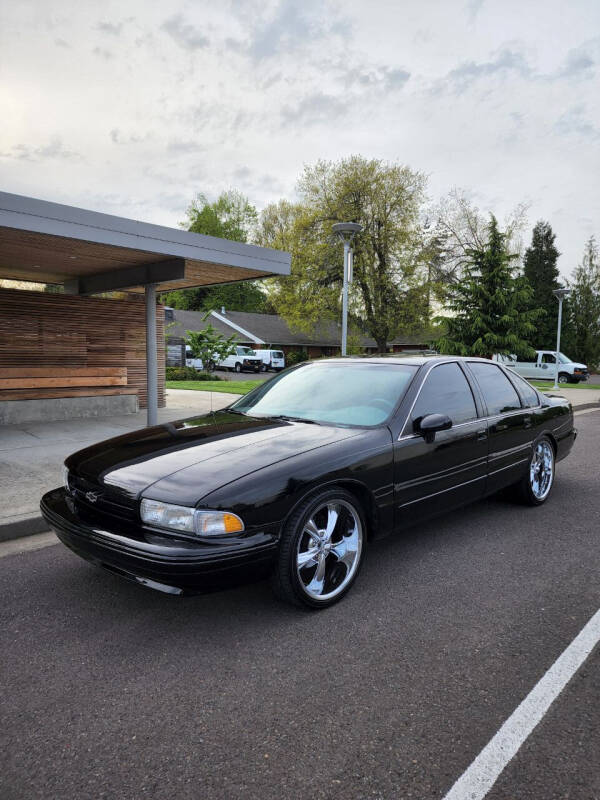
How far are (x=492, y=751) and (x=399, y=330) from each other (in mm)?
31949

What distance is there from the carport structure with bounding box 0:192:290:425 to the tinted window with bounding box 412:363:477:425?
516cm

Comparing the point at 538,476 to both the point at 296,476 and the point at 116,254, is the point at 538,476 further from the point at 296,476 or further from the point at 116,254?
the point at 116,254

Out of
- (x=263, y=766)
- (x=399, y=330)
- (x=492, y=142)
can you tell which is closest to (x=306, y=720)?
(x=263, y=766)

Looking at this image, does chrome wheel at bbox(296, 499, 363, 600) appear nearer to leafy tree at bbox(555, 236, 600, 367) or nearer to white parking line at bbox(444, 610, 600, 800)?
white parking line at bbox(444, 610, 600, 800)

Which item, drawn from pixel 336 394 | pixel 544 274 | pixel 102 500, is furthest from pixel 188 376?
pixel 544 274

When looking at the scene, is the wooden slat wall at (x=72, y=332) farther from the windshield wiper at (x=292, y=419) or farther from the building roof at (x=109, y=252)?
the windshield wiper at (x=292, y=419)

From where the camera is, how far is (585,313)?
46.8 metres

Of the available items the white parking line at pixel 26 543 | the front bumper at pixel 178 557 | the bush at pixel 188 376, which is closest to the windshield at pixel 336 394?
the front bumper at pixel 178 557

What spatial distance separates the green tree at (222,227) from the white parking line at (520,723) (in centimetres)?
5939

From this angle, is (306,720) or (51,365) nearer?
(306,720)

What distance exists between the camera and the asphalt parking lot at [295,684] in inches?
77.5

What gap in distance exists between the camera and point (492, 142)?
→ 1451 cm

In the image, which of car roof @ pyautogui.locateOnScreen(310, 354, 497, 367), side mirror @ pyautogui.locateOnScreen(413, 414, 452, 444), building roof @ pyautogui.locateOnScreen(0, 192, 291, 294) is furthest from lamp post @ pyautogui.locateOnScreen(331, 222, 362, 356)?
side mirror @ pyautogui.locateOnScreen(413, 414, 452, 444)

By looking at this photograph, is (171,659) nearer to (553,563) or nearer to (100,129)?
(553,563)
